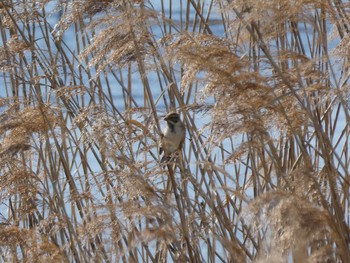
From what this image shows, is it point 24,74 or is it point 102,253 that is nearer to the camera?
point 102,253

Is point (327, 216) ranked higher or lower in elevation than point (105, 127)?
lower

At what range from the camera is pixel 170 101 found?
4.02 metres

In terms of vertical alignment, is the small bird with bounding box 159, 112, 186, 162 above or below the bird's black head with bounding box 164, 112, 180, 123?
below

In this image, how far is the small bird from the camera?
382cm

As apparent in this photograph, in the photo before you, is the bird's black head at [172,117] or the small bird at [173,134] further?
the bird's black head at [172,117]

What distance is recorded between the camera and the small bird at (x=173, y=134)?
12.5 feet

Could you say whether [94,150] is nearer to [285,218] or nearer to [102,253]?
[102,253]

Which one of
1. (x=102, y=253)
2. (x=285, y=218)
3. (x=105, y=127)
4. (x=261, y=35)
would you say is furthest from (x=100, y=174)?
(x=285, y=218)

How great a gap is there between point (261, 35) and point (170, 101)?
1.15 m

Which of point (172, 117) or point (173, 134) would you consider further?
point (172, 117)

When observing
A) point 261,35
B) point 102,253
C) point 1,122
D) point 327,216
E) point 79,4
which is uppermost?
point 79,4

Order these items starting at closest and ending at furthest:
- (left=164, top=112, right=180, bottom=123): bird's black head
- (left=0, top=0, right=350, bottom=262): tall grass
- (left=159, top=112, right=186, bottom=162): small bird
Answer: (left=0, top=0, right=350, bottom=262): tall grass, (left=159, top=112, right=186, bottom=162): small bird, (left=164, top=112, right=180, bottom=123): bird's black head

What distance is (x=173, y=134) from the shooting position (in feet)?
12.7

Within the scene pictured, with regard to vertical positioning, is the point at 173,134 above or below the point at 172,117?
below
